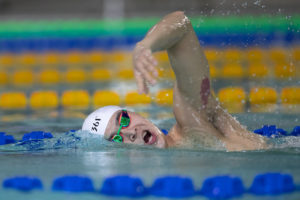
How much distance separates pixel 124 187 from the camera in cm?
233

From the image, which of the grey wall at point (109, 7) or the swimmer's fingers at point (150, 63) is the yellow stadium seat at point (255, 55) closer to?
Result: the grey wall at point (109, 7)

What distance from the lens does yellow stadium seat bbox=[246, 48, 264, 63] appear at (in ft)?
27.3

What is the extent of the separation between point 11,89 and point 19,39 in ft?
14.9

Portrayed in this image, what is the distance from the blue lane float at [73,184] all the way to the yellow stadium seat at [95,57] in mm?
6776

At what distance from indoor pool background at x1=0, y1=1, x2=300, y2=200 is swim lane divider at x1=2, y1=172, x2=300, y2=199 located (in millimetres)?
48

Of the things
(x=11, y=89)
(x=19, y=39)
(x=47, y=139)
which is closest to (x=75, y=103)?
(x=11, y=89)

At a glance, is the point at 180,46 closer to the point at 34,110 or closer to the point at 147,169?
the point at 147,169

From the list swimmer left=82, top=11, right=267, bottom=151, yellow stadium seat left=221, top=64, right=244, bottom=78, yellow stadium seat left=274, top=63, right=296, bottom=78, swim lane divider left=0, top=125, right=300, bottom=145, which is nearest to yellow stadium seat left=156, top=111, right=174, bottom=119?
swim lane divider left=0, top=125, right=300, bottom=145

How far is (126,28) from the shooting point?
12.5 metres

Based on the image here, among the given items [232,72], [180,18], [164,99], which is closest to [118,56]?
[232,72]

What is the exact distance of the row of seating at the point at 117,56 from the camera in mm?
8492

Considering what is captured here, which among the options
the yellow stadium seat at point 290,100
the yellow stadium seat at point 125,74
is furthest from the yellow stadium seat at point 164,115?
the yellow stadium seat at point 125,74

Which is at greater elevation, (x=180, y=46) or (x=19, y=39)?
(x=19, y=39)

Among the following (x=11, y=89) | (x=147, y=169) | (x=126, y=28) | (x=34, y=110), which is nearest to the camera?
(x=147, y=169)
